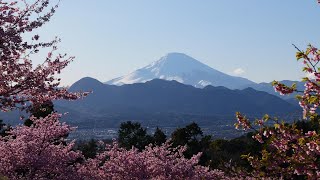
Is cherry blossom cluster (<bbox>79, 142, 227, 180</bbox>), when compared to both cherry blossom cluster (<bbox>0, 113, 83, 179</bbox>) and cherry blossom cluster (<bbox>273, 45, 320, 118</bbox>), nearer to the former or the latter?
cherry blossom cluster (<bbox>0, 113, 83, 179</bbox>)

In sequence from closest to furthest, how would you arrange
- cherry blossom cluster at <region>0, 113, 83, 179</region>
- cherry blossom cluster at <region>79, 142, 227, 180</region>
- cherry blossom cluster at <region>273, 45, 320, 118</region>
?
cherry blossom cluster at <region>273, 45, 320, 118</region>
cherry blossom cluster at <region>0, 113, 83, 179</region>
cherry blossom cluster at <region>79, 142, 227, 180</region>

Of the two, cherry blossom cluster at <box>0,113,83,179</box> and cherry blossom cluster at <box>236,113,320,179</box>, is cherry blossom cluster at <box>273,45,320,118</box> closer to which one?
cherry blossom cluster at <box>236,113,320,179</box>

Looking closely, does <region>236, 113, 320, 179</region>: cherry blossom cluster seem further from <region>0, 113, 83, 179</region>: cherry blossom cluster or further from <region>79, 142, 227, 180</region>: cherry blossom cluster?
<region>0, 113, 83, 179</region>: cherry blossom cluster

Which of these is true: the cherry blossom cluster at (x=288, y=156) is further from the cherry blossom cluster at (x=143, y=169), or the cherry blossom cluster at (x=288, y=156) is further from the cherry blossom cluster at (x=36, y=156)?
the cherry blossom cluster at (x=36, y=156)

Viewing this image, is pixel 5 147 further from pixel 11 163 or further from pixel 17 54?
pixel 17 54

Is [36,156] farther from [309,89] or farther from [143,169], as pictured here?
[309,89]

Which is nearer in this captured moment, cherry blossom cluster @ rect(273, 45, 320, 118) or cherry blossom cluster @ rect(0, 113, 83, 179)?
cherry blossom cluster @ rect(273, 45, 320, 118)

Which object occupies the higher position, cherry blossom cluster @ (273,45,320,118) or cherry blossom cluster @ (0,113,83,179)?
cherry blossom cluster @ (273,45,320,118)

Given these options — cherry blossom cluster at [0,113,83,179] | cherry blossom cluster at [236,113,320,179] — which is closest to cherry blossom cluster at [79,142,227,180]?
cherry blossom cluster at [0,113,83,179]

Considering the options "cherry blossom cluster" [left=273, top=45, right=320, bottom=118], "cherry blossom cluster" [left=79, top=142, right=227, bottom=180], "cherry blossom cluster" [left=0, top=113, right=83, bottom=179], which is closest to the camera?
"cherry blossom cluster" [left=273, top=45, right=320, bottom=118]

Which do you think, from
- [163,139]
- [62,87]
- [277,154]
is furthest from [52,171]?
[163,139]

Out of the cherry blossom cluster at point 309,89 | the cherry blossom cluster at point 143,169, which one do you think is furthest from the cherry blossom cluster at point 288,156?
the cherry blossom cluster at point 143,169

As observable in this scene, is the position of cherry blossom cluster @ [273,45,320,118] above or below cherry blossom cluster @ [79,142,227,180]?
above

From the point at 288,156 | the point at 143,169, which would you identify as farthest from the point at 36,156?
the point at 288,156
